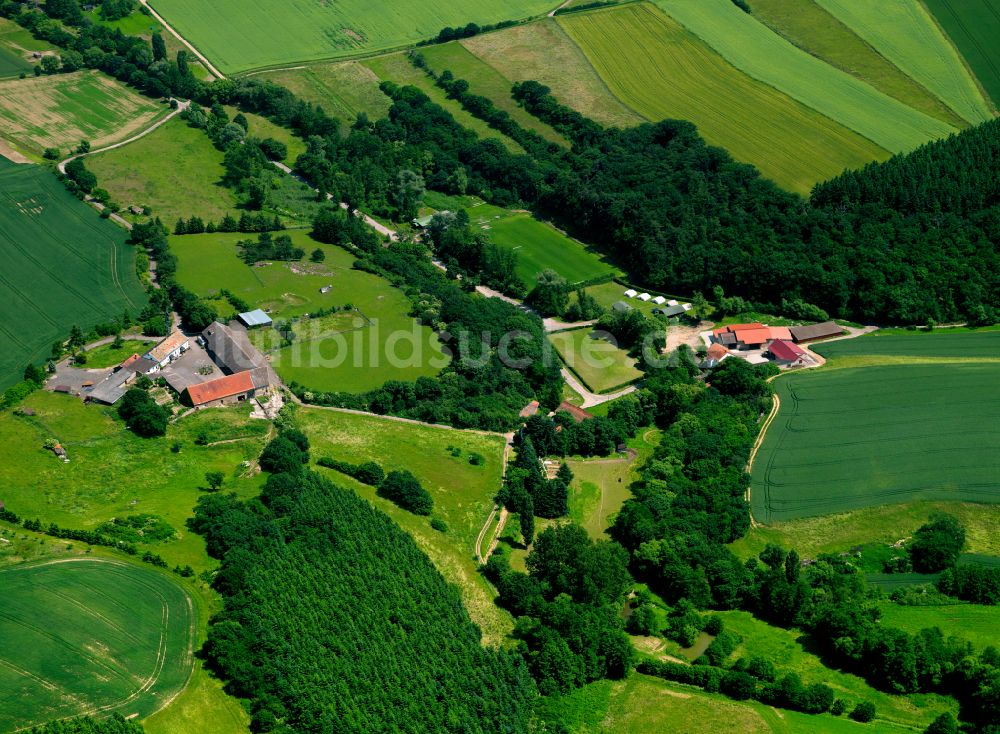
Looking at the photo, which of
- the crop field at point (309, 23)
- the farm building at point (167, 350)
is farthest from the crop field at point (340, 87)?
the farm building at point (167, 350)

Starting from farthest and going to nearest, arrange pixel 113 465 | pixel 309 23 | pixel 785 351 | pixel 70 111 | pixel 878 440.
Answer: pixel 309 23
pixel 70 111
pixel 785 351
pixel 878 440
pixel 113 465

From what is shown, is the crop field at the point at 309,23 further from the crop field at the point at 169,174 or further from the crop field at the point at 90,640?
the crop field at the point at 90,640

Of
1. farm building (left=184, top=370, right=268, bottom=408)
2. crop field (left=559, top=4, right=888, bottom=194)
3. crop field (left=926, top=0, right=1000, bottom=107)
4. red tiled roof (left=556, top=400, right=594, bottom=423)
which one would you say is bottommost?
farm building (left=184, top=370, right=268, bottom=408)


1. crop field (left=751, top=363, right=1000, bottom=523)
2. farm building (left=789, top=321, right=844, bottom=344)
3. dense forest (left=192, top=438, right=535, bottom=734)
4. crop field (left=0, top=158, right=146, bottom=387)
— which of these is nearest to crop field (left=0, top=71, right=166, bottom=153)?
crop field (left=0, top=158, right=146, bottom=387)

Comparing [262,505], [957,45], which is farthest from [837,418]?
[957,45]

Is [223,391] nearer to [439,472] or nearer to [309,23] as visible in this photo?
[439,472]

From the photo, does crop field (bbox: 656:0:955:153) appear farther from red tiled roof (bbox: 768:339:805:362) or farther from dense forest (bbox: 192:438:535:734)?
dense forest (bbox: 192:438:535:734)

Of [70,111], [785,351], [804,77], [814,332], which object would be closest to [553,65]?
[804,77]
